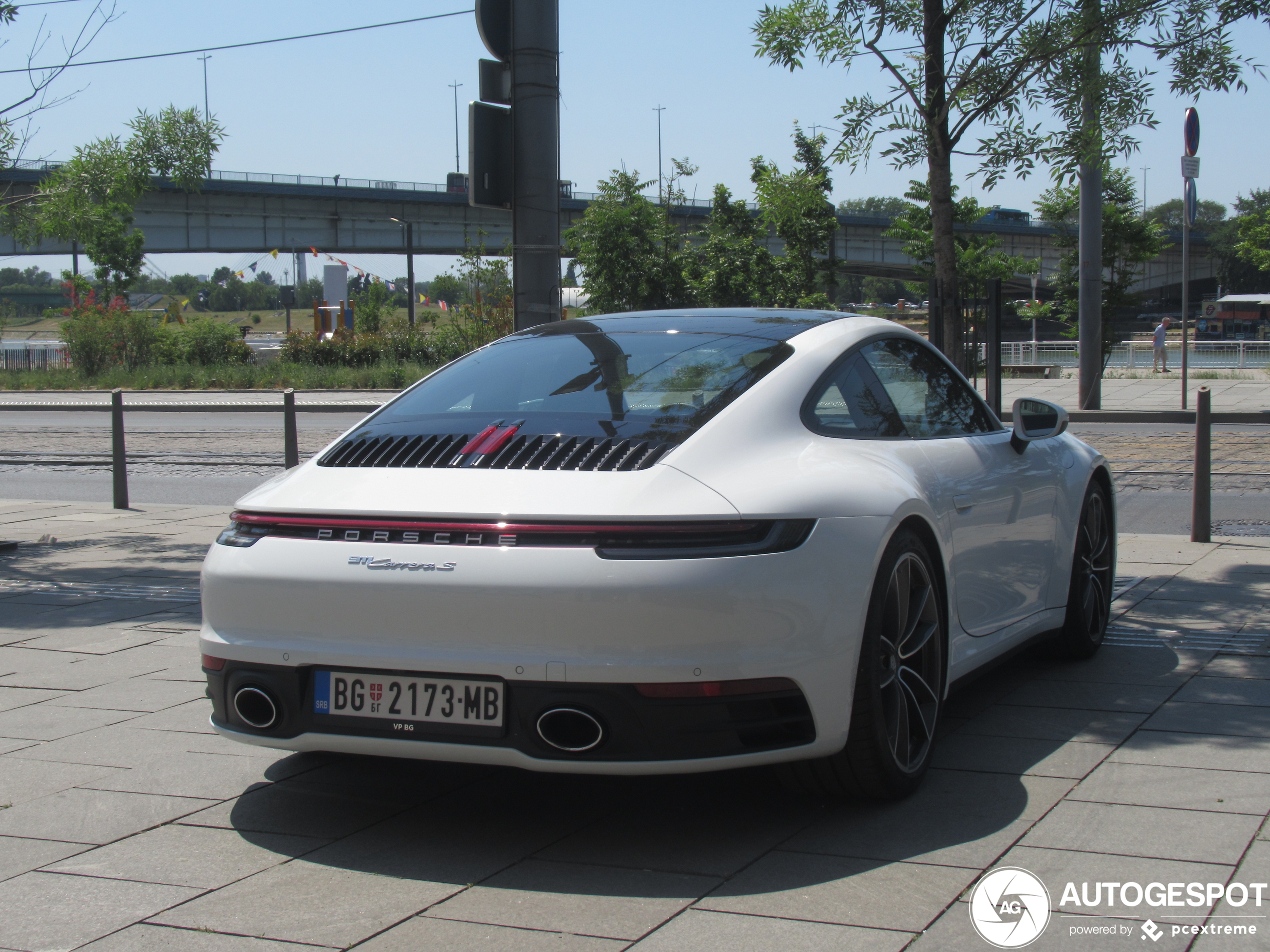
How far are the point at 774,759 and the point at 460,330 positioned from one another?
33442mm

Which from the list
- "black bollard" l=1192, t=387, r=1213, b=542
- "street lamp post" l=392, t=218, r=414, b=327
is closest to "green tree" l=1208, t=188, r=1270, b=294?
"street lamp post" l=392, t=218, r=414, b=327

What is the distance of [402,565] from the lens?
123 inches

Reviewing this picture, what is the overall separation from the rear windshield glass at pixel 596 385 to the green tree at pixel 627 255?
21.8 meters

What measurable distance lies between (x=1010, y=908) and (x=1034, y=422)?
2.40 m

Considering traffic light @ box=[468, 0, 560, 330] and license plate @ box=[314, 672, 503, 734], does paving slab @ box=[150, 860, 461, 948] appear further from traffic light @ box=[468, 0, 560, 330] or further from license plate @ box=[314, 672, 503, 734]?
traffic light @ box=[468, 0, 560, 330]

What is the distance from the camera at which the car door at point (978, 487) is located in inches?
161

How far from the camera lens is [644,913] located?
9.31 feet

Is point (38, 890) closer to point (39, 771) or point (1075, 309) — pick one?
point (39, 771)

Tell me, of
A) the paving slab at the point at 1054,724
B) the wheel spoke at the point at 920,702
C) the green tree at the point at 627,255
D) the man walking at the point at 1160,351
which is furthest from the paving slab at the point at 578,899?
the man walking at the point at 1160,351

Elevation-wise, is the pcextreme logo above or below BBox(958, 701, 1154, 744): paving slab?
above

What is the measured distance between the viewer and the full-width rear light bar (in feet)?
9.92

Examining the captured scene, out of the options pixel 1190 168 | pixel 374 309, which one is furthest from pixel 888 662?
pixel 374 309

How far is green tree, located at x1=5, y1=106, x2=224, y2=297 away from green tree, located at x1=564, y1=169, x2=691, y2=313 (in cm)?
1624

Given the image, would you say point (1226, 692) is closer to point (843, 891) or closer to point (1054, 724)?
point (1054, 724)
